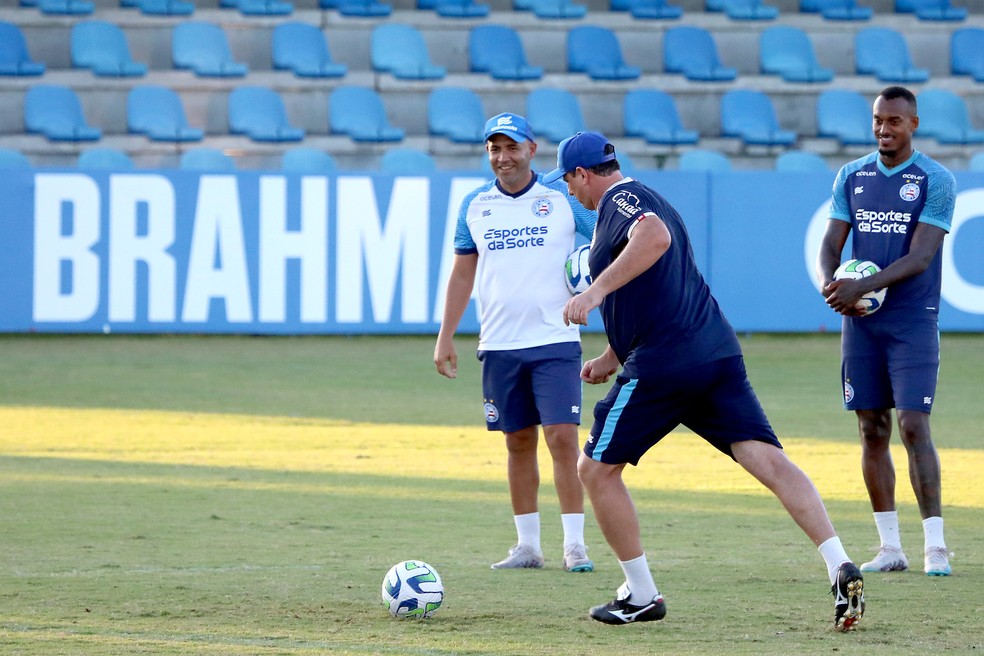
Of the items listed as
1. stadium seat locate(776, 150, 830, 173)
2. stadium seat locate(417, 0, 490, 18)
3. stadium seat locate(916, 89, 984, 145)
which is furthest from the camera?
A: stadium seat locate(417, 0, 490, 18)

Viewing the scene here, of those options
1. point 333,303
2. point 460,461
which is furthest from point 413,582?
point 333,303

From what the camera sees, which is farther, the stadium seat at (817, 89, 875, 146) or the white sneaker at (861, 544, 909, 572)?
the stadium seat at (817, 89, 875, 146)

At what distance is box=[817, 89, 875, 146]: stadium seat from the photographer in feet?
78.1

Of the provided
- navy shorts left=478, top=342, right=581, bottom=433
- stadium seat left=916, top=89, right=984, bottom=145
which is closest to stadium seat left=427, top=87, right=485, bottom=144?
stadium seat left=916, top=89, right=984, bottom=145

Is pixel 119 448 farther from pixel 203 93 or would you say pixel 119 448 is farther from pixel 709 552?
pixel 203 93

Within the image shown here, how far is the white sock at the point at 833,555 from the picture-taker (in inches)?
222

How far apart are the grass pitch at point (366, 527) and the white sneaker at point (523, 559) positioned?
11 centimetres

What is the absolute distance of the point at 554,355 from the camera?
7402 mm

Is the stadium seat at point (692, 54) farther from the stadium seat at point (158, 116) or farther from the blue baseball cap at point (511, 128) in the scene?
the blue baseball cap at point (511, 128)

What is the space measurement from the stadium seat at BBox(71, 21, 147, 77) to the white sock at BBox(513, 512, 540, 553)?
1743cm

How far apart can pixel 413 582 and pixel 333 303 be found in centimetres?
1258

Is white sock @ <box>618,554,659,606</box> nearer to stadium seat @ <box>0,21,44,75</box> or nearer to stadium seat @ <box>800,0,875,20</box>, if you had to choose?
stadium seat @ <box>0,21,44,75</box>

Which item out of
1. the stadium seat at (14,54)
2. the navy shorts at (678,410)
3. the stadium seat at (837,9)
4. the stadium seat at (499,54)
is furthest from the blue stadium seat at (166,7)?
the navy shorts at (678,410)

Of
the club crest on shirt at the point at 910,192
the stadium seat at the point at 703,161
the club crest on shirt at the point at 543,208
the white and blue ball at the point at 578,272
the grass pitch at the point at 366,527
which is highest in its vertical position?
the club crest on shirt at the point at 910,192
